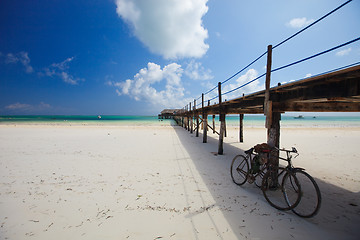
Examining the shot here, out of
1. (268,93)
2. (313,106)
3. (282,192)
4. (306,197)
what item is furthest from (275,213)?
(313,106)

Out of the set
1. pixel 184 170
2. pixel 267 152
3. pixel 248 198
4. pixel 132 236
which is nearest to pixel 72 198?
pixel 132 236

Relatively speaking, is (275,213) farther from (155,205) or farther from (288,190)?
(155,205)

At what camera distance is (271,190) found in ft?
14.7

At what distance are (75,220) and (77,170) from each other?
350 centimetres

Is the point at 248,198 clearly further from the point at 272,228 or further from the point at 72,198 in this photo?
the point at 72,198

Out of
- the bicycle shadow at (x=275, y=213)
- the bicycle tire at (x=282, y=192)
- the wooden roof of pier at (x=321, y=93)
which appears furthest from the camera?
the bicycle tire at (x=282, y=192)

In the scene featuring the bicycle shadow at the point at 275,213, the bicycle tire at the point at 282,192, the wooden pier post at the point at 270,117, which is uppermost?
the wooden pier post at the point at 270,117

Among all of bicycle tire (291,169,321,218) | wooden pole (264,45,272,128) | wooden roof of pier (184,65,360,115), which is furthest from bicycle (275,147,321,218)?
wooden roof of pier (184,65,360,115)

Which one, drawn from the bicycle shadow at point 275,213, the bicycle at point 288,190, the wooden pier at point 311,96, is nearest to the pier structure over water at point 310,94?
the wooden pier at point 311,96

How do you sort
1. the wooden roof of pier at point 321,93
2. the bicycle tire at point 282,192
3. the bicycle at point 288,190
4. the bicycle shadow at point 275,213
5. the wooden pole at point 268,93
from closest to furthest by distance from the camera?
the wooden roof of pier at point 321,93 < the bicycle shadow at point 275,213 < the bicycle at point 288,190 < the bicycle tire at point 282,192 < the wooden pole at point 268,93

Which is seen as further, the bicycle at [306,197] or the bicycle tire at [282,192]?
the bicycle tire at [282,192]

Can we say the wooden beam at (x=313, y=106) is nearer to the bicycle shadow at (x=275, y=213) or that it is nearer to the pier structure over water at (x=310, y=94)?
the pier structure over water at (x=310, y=94)

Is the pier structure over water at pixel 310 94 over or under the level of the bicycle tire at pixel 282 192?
over

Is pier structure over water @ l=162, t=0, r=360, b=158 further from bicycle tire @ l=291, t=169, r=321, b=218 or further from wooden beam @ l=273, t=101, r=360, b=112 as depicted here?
bicycle tire @ l=291, t=169, r=321, b=218
